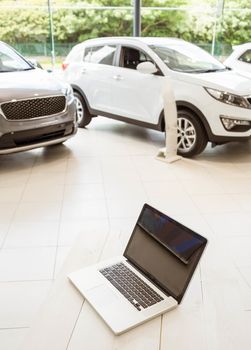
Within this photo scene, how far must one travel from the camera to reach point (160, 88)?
459cm

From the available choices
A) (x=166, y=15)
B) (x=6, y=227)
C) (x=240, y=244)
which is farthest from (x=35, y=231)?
(x=166, y=15)

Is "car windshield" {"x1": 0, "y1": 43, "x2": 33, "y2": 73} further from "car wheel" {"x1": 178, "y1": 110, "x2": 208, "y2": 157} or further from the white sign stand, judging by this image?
"car wheel" {"x1": 178, "y1": 110, "x2": 208, "y2": 157}

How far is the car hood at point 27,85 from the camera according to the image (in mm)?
3959

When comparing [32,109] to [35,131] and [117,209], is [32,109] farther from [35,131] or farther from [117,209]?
[117,209]

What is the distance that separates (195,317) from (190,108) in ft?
11.5

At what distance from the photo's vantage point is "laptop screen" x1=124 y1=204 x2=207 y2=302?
1173 mm

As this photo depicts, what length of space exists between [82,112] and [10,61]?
139 cm

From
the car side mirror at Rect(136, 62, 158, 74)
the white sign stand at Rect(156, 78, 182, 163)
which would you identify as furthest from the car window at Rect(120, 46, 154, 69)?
the white sign stand at Rect(156, 78, 182, 163)

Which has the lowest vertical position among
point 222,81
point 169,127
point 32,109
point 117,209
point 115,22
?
point 117,209

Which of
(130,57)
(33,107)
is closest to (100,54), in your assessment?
(130,57)

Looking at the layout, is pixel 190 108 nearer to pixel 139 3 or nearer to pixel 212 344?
pixel 212 344

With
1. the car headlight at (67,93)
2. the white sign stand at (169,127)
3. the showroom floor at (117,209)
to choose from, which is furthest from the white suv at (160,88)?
the car headlight at (67,93)

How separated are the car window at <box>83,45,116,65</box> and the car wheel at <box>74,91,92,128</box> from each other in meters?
0.60

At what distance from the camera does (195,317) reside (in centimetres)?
112
